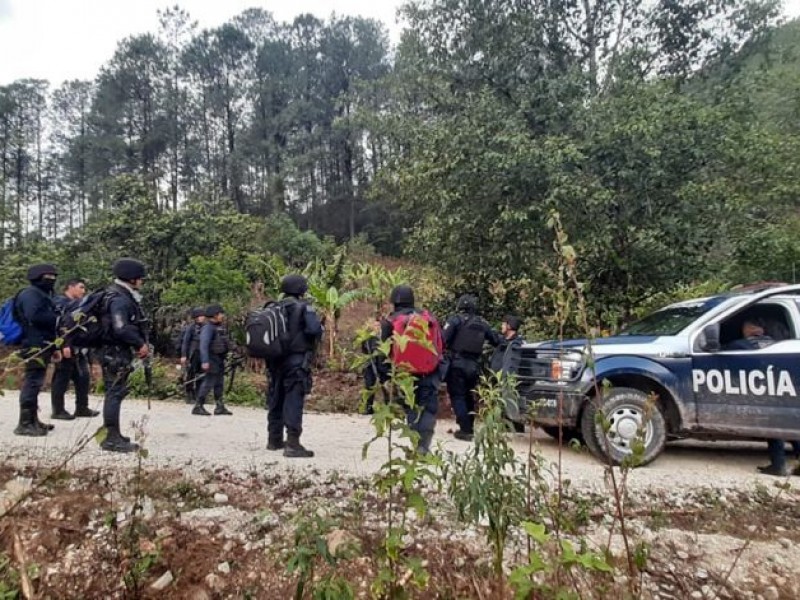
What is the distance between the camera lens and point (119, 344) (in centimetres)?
539

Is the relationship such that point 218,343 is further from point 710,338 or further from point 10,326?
point 710,338

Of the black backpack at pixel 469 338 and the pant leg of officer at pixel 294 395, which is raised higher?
the black backpack at pixel 469 338

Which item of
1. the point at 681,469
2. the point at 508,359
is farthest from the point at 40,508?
the point at 681,469

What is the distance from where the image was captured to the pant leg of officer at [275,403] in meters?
5.86

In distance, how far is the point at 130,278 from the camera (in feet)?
18.0

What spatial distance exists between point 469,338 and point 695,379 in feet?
8.35

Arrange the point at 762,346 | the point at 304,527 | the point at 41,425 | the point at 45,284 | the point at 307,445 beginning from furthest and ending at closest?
the point at 307,445
the point at 41,425
the point at 45,284
the point at 762,346
the point at 304,527

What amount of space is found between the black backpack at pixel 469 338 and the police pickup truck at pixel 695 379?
44.6 inches

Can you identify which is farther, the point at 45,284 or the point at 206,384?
the point at 206,384

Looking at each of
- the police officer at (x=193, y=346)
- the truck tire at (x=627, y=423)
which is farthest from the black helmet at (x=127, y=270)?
the truck tire at (x=627, y=423)

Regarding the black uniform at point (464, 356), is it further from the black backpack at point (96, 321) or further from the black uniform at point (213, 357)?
the black backpack at point (96, 321)

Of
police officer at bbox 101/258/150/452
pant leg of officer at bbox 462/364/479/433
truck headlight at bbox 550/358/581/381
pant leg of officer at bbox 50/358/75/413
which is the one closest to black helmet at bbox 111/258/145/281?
police officer at bbox 101/258/150/452

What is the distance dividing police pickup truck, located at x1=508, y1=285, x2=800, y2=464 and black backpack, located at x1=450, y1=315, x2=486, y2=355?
1132 mm

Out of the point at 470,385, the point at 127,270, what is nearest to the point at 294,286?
the point at 127,270
